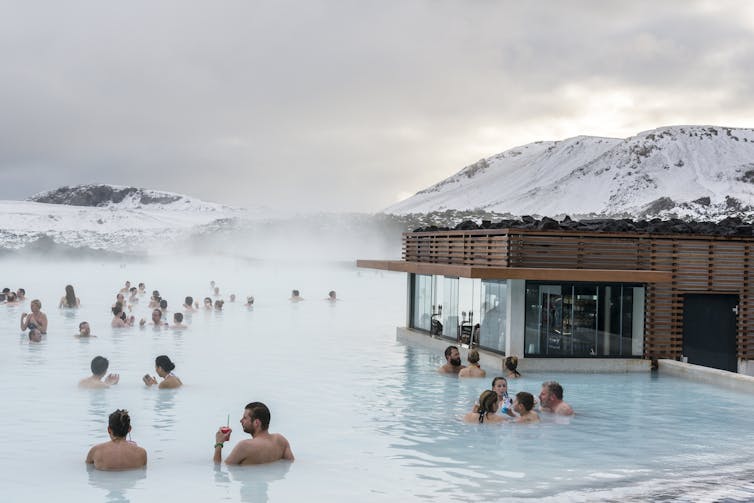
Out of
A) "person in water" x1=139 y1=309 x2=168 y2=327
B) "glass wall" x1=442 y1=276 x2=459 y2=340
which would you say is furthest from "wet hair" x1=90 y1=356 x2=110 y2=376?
"person in water" x1=139 y1=309 x2=168 y2=327

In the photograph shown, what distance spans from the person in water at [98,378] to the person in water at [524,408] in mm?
7543

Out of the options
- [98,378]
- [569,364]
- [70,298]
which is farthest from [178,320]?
[569,364]

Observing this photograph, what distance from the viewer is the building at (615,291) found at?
20906 mm

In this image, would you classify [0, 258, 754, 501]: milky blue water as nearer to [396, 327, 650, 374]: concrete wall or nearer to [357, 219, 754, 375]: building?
[396, 327, 650, 374]: concrete wall

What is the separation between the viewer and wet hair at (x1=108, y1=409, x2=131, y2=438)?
1069cm

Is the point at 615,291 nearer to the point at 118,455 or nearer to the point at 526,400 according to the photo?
the point at 526,400

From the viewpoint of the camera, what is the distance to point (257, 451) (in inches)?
450

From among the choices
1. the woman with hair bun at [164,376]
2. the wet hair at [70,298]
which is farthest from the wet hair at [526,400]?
the wet hair at [70,298]

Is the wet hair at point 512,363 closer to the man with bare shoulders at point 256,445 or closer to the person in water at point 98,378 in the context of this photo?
the person in water at point 98,378

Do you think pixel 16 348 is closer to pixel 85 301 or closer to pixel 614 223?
pixel 614 223

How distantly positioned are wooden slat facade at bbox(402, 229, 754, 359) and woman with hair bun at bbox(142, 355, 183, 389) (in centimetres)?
741

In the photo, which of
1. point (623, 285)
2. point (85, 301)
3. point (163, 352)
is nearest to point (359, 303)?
point (85, 301)

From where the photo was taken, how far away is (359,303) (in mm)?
49594

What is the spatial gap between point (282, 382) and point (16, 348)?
8.92 m
